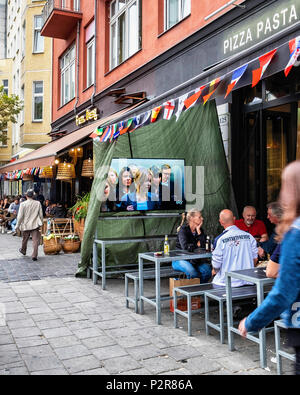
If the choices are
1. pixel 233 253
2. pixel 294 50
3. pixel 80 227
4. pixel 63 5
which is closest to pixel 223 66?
pixel 294 50

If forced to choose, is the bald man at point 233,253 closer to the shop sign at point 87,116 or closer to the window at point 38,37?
the shop sign at point 87,116

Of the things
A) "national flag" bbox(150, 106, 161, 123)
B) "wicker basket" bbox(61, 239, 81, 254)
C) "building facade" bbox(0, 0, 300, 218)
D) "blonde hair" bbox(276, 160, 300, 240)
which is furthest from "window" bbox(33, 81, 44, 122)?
"blonde hair" bbox(276, 160, 300, 240)

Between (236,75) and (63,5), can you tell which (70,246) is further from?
(63,5)

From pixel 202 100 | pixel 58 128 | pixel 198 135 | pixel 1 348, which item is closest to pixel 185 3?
pixel 198 135

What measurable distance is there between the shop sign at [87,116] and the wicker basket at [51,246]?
16.0 ft

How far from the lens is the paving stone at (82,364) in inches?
149

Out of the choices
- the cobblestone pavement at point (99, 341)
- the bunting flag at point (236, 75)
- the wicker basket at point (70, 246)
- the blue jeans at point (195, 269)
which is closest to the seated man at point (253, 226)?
the blue jeans at point (195, 269)

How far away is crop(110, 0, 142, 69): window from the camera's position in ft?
37.8

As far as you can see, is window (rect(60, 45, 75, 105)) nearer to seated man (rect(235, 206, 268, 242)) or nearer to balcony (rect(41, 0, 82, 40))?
balcony (rect(41, 0, 82, 40))

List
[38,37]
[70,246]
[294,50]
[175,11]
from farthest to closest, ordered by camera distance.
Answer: [38,37]
[70,246]
[175,11]
[294,50]

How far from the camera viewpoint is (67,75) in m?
18.1

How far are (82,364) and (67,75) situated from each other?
53.3ft
